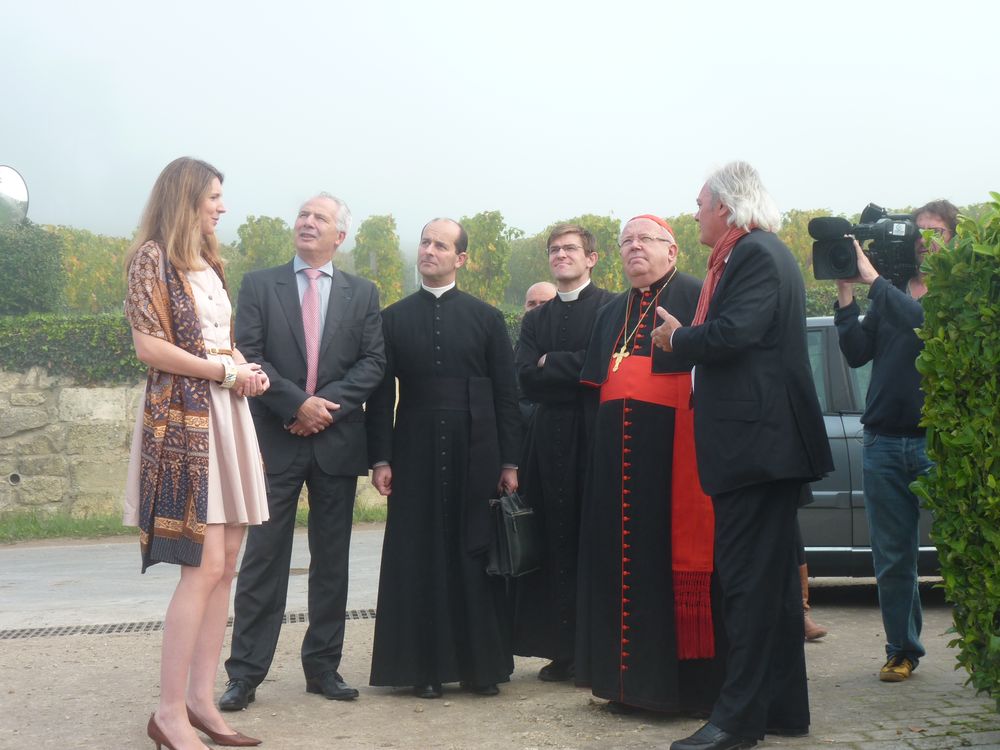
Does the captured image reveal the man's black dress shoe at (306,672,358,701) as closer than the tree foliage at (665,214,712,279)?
Yes

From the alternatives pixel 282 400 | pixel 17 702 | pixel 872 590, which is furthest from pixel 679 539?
pixel 872 590

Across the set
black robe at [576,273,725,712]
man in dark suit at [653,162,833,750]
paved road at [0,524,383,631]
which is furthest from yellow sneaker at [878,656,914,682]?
paved road at [0,524,383,631]

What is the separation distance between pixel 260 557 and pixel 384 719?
3.10 feet

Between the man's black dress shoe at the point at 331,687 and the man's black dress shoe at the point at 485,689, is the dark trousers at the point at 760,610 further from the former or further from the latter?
the man's black dress shoe at the point at 331,687

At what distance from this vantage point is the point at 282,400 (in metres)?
5.82

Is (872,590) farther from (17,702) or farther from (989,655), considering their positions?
(17,702)

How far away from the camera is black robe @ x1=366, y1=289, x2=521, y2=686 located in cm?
603

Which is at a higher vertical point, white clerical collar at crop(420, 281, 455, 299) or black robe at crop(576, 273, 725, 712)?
white clerical collar at crop(420, 281, 455, 299)

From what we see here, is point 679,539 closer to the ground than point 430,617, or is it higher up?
higher up

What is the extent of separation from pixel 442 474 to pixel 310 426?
70 cm

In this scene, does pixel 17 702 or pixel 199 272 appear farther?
pixel 17 702

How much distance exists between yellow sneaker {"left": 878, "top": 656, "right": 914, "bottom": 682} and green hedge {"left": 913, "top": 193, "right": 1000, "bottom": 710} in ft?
3.73

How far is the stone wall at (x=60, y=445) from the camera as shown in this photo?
14719 millimetres

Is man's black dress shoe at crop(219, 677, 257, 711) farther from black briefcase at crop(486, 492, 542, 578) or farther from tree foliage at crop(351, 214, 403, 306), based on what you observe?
tree foliage at crop(351, 214, 403, 306)
